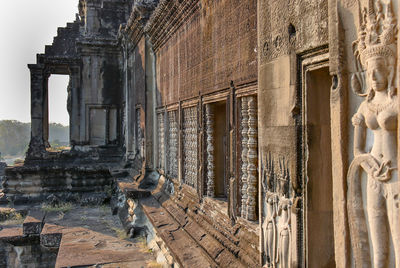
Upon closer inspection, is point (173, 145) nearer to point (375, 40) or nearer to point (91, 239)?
point (91, 239)

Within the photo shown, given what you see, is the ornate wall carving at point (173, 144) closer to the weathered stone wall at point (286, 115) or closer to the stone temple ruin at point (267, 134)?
the stone temple ruin at point (267, 134)

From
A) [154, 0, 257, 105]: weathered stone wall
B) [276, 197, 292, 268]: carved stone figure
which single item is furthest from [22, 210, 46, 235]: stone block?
[276, 197, 292, 268]: carved stone figure

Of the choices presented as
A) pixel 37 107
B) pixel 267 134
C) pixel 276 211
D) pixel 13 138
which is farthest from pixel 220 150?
pixel 13 138

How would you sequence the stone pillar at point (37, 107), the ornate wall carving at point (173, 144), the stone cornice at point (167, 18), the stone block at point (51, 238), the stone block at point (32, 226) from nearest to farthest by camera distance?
1. the stone cornice at point (167, 18)
2. the ornate wall carving at point (173, 144)
3. the stone block at point (51, 238)
4. the stone block at point (32, 226)
5. the stone pillar at point (37, 107)

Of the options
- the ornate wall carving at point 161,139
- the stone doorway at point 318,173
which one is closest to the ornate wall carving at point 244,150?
the stone doorway at point 318,173

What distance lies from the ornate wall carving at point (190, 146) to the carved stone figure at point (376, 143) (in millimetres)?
4250

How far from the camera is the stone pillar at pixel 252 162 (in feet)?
14.4

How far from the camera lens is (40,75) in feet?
53.9

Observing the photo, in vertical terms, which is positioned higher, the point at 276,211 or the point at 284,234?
the point at 276,211

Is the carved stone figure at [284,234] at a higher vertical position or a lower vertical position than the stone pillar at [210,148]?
lower

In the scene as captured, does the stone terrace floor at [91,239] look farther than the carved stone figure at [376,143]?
Yes

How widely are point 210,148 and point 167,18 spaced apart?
3068mm

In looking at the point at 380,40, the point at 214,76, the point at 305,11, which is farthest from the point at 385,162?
the point at 214,76

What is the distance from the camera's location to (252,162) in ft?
14.6
